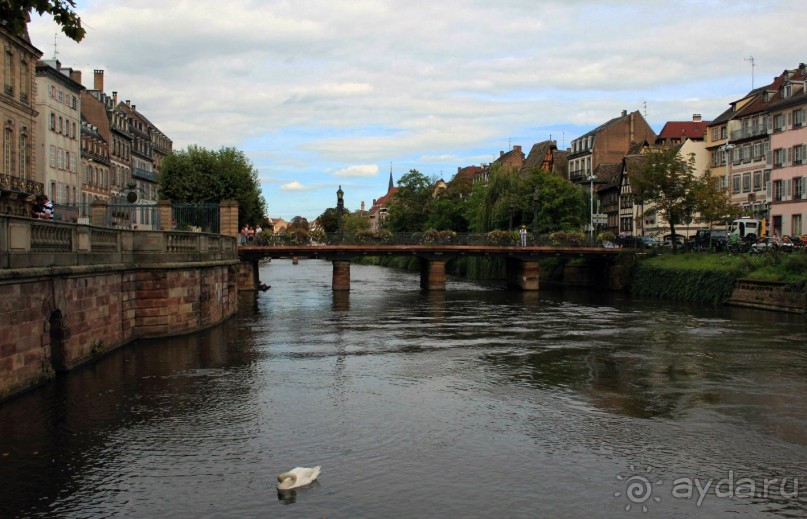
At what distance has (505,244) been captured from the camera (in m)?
61.5

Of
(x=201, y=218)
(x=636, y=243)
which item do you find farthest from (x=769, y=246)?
Result: (x=201, y=218)

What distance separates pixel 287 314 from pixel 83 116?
52.3 m

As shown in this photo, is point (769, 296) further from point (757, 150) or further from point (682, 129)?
point (682, 129)

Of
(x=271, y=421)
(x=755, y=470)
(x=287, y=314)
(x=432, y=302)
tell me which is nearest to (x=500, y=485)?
(x=755, y=470)

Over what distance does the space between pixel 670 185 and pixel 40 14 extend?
5599 cm

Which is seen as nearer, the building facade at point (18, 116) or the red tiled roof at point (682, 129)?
the building facade at point (18, 116)

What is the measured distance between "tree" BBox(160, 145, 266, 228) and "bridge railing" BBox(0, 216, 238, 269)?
103 ft

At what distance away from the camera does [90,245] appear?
22.7 meters

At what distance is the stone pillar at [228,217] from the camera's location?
45.4 meters

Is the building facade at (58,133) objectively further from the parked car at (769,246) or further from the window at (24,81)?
the parked car at (769,246)

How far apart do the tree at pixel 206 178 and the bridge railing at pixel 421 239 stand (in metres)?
9.52

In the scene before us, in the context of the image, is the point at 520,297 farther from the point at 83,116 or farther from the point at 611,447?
the point at 83,116

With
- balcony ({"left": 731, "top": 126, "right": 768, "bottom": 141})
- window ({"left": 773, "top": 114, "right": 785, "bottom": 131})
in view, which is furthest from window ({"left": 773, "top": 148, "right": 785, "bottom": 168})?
balcony ({"left": 731, "top": 126, "right": 768, "bottom": 141})

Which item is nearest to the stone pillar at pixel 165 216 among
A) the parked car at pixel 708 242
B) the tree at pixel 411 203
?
the parked car at pixel 708 242
